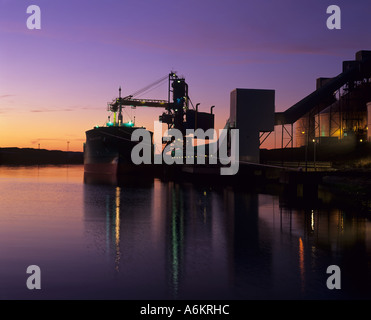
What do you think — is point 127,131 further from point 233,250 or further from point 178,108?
point 233,250

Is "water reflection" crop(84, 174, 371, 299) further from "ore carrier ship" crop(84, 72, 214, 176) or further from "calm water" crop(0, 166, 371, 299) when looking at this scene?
"ore carrier ship" crop(84, 72, 214, 176)

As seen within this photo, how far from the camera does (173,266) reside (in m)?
13.6

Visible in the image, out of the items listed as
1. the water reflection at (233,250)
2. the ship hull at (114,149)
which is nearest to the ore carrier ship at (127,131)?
the ship hull at (114,149)

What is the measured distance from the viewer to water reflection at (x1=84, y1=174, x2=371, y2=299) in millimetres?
→ 11250

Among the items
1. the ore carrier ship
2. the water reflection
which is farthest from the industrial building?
the water reflection

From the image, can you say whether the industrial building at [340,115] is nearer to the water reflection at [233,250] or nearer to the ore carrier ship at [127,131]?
the ore carrier ship at [127,131]

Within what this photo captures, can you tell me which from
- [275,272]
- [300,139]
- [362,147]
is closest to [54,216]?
[275,272]

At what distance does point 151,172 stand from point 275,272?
73177 millimetres

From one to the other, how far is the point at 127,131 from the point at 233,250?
60.9 m

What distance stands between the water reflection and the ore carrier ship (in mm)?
44214

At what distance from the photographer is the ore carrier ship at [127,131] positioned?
73.8m

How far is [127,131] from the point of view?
7512cm

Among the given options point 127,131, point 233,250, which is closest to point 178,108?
point 127,131

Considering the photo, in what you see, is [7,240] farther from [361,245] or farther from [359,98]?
[359,98]
